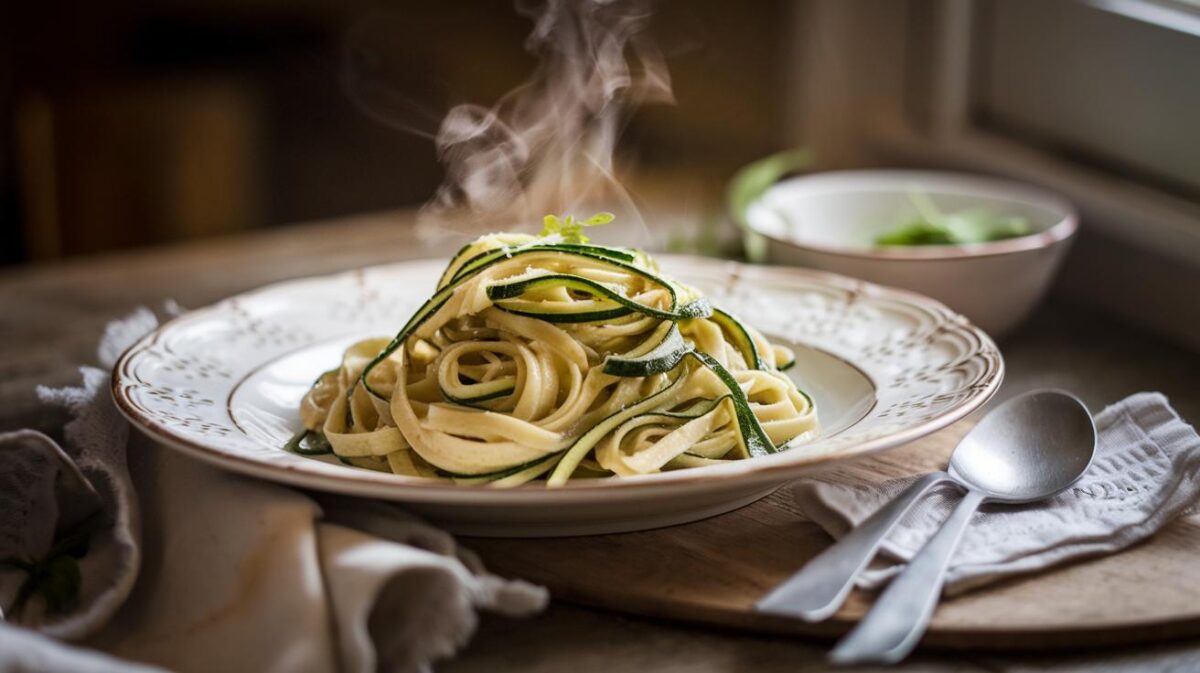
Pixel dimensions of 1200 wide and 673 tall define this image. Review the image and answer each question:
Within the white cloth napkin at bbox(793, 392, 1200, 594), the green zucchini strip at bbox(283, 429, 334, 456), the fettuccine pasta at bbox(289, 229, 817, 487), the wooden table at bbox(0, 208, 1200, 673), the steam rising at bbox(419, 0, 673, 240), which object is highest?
the steam rising at bbox(419, 0, 673, 240)

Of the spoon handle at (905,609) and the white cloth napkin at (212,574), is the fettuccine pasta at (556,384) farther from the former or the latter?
the spoon handle at (905,609)

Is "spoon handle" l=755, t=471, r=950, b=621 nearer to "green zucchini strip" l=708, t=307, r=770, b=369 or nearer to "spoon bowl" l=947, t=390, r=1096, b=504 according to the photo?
"spoon bowl" l=947, t=390, r=1096, b=504

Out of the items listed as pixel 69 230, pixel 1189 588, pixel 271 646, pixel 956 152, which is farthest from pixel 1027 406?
pixel 69 230

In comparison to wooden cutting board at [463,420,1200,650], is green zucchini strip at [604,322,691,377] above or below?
above

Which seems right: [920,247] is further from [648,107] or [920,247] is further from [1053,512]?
[648,107]

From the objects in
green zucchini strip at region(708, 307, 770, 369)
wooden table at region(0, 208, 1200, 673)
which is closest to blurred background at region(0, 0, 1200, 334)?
wooden table at region(0, 208, 1200, 673)

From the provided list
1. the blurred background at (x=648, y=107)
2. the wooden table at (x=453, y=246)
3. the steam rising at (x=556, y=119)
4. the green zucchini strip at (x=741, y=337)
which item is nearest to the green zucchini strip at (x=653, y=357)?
the green zucchini strip at (x=741, y=337)

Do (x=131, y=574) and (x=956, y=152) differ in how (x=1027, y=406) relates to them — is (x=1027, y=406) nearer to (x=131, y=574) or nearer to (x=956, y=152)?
(x=131, y=574)
